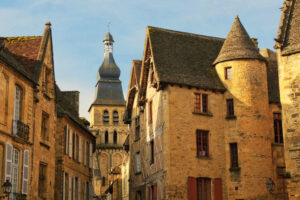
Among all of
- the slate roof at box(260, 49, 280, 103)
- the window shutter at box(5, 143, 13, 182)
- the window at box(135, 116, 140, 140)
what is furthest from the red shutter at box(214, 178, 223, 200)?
the window shutter at box(5, 143, 13, 182)

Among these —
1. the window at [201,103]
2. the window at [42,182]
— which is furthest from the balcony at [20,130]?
the window at [201,103]

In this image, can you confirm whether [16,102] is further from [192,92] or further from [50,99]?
[192,92]

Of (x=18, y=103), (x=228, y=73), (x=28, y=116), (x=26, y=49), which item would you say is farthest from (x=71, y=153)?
(x=228, y=73)

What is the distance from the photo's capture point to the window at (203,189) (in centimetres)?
2689

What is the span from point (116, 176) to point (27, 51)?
24.9m

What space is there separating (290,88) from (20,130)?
1220 centimetres

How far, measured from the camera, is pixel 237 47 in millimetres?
29266

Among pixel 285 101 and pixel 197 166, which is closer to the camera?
pixel 285 101

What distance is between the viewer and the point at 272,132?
28.6m

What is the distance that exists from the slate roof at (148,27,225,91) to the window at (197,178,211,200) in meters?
5.22

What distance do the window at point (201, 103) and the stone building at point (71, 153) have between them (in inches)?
280

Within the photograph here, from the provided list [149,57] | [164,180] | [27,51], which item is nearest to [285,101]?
[164,180]

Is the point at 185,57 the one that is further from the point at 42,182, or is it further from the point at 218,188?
the point at 42,182

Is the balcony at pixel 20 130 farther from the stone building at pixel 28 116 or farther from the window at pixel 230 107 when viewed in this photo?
the window at pixel 230 107
